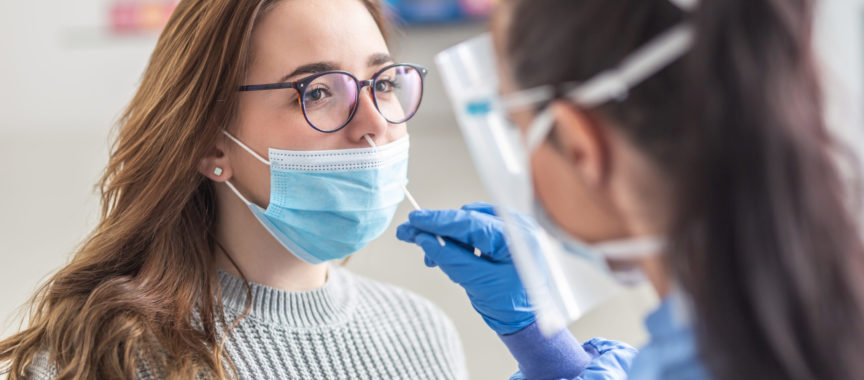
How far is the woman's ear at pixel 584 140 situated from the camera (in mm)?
750

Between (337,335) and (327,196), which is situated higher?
(327,196)

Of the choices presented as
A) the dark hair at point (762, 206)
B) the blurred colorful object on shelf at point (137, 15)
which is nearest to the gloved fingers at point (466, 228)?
the dark hair at point (762, 206)

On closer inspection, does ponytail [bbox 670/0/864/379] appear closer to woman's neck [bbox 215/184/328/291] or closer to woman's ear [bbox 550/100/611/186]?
woman's ear [bbox 550/100/611/186]

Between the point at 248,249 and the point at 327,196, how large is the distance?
0.20 m

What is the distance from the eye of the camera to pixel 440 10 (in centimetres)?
362

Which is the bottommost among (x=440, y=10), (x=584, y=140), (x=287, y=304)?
(x=287, y=304)

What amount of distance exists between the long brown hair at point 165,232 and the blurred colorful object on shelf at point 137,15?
260cm

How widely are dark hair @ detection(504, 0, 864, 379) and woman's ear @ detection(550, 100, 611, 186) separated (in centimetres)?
8

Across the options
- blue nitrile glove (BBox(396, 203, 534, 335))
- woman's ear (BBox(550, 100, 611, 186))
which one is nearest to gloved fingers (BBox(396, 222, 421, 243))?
blue nitrile glove (BBox(396, 203, 534, 335))

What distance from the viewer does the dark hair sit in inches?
25.3

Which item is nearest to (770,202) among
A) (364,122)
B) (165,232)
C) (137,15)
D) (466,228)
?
(466,228)

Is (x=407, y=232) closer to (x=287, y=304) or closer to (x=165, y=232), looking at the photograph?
(x=287, y=304)

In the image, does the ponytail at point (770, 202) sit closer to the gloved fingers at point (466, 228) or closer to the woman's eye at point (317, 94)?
the gloved fingers at point (466, 228)

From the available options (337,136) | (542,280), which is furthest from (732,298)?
(337,136)
